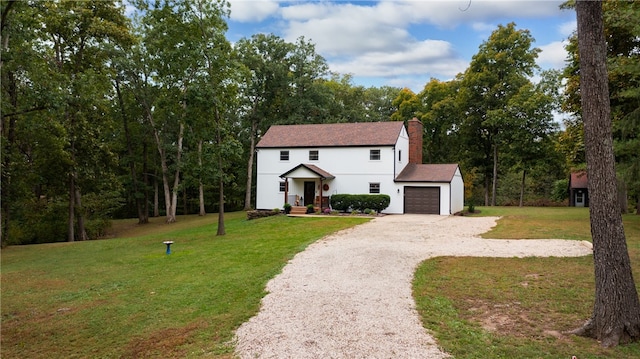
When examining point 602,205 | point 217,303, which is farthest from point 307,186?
point 602,205

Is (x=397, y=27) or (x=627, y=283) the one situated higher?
(x=397, y=27)

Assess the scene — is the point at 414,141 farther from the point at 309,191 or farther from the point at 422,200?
the point at 309,191

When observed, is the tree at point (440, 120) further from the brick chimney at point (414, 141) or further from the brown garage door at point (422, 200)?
the brown garage door at point (422, 200)

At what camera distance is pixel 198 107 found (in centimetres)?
1800

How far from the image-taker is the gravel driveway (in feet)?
18.5

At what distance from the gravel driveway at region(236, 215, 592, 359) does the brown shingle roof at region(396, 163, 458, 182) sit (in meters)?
10.8

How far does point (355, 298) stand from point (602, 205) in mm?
4332

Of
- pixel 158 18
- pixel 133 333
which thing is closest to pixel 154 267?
pixel 133 333

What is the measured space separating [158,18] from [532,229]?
18313mm

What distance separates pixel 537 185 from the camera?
45.1 metres

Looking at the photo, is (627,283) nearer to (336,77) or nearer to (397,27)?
(397,27)

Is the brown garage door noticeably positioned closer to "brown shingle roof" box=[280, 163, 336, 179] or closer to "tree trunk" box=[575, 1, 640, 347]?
"brown shingle roof" box=[280, 163, 336, 179]

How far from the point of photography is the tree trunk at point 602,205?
5723 millimetres

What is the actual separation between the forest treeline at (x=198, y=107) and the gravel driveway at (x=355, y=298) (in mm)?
6166
